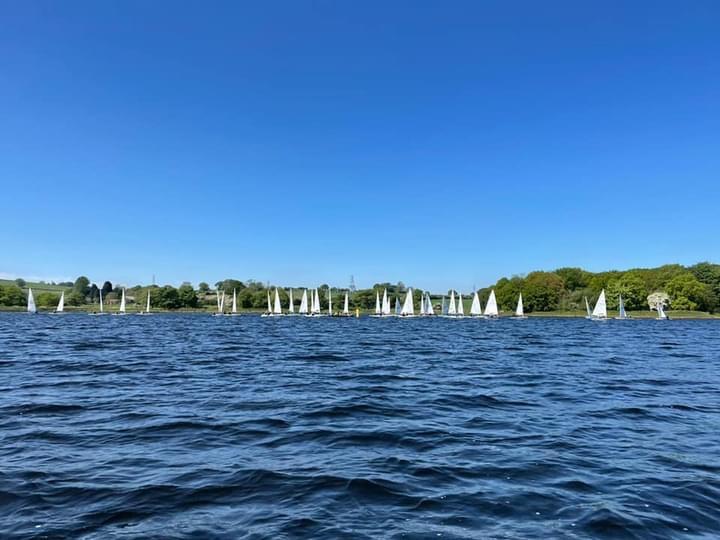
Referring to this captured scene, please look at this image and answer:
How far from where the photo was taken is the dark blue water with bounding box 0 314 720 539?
8.25 m

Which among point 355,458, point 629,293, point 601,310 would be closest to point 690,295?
point 629,293

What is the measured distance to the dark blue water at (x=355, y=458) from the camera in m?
8.25

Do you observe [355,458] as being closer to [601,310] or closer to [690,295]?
[601,310]

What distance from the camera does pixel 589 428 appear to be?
14945 millimetres

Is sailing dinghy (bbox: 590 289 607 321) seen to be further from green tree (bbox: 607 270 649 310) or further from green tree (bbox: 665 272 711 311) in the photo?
green tree (bbox: 665 272 711 311)

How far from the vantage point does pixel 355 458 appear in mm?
11789

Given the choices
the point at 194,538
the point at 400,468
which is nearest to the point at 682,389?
the point at 400,468

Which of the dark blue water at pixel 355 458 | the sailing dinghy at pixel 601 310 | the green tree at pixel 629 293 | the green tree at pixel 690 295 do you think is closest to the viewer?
the dark blue water at pixel 355 458

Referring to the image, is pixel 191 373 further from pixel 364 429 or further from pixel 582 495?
pixel 582 495

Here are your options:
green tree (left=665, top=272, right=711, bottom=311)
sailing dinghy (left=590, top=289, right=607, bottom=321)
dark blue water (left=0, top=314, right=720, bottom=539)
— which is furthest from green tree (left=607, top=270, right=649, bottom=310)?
dark blue water (left=0, top=314, right=720, bottom=539)

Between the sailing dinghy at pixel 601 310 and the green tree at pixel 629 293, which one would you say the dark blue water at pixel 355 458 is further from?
the green tree at pixel 629 293

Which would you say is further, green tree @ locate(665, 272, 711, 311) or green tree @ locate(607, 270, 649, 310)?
green tree @ locate(607, 270, 649, 310)

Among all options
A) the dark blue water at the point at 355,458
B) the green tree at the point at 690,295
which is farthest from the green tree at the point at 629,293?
the dark blue water at the point at 355,458

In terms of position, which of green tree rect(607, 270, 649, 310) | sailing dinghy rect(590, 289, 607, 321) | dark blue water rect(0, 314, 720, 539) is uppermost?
green tree rect(607, 270, 649, 310)
